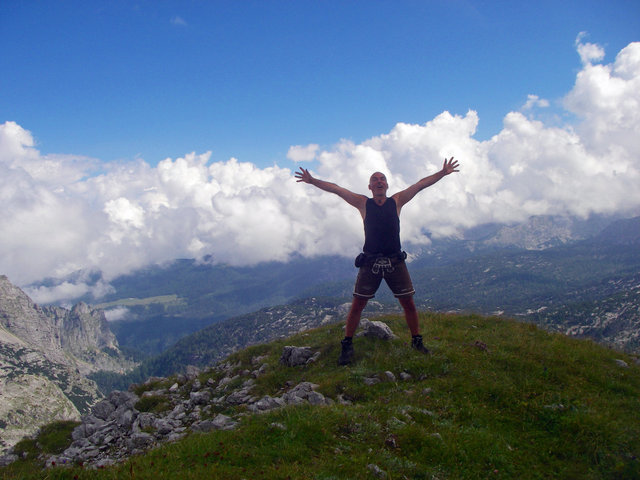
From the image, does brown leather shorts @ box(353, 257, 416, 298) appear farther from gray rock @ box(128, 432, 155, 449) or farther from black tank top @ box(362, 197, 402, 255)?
gray rock @ box(128, 432, 155, 449)

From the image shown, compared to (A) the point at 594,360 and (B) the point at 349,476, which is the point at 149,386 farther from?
(A) the point at 594,360

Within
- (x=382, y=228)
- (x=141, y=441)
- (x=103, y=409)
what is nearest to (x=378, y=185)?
(x=382, y=228)

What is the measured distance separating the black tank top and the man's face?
14.8 inches

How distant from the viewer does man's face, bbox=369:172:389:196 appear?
1185 centimetres

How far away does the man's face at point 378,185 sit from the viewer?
11852mm

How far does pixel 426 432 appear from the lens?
7.36 m

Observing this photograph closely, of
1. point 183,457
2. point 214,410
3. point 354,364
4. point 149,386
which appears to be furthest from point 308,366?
point 149,386

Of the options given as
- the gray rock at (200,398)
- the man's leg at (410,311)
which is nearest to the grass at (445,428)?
the man's leg at (410,311)

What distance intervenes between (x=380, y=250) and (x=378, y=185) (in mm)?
2177

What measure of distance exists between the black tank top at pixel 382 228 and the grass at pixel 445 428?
365 centimetres

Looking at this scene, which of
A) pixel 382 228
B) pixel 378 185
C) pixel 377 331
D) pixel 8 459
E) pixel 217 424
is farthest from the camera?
pixel 377 331

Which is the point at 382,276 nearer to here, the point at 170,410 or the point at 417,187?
the point at 417,187

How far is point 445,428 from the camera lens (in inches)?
303

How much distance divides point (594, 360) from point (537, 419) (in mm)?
4454
